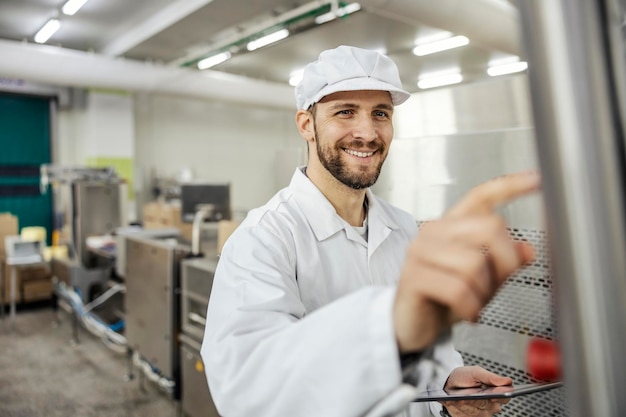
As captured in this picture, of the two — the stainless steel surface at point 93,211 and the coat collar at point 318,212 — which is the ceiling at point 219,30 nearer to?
the stainless steel surface at point 93,211

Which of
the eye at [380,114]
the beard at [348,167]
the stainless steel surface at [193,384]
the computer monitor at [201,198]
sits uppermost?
the computer monitor at [201,198]

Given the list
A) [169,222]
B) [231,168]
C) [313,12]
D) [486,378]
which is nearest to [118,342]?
[169,222]

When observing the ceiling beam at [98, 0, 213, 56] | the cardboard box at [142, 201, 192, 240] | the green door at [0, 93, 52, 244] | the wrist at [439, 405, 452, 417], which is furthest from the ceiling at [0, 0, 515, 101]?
the wrist at [439, 405, 452, 417]

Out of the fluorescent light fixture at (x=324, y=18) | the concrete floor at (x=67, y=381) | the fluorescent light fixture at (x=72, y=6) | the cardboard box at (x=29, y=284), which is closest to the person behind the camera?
the concrete floor at (x=67, y=381)

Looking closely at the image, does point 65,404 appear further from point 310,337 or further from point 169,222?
point 310,337

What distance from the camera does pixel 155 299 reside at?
2291 millimetres

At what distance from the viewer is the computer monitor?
2.70 m

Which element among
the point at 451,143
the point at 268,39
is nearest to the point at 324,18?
the point at 268,39

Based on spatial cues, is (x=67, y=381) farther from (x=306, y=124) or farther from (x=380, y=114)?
(x=380, y=114)

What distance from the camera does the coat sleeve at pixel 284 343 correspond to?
319mm

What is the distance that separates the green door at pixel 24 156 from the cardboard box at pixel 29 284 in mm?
1025

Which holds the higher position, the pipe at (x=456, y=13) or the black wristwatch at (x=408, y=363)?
the pipe at (x=456, y=13)

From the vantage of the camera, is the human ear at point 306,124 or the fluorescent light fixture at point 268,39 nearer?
the human ear at point 306,124

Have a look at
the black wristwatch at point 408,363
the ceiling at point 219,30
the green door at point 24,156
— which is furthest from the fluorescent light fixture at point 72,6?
the black wristwatch at point 408,363
